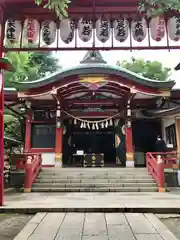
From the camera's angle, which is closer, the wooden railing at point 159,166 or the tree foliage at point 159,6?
the tree foliage at point 159,6

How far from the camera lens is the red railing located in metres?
9.97

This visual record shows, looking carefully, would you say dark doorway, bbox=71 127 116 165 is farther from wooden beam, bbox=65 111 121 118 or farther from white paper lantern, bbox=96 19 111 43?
white paper lantern, bbox=96 19 111 43

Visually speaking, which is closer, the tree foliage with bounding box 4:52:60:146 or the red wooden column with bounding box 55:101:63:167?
the red wooden column with bounding box 55:101:63:167

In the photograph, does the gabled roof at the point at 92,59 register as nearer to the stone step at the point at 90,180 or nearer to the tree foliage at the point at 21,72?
the tree foliage at the point at 21,72

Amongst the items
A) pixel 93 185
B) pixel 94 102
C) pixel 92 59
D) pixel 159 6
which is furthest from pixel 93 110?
pixel 159 6

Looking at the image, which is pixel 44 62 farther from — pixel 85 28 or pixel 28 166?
pixel 85 28

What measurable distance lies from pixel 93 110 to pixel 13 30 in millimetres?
8243

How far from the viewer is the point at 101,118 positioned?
1503cm

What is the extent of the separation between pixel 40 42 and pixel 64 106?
24.2 ft

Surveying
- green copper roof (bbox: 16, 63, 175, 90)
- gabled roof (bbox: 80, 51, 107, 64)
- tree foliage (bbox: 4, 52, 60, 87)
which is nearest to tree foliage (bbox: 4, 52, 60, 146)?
tree foliage (bbox: 4, 52, 60, 87)

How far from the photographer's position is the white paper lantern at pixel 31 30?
7.11 m

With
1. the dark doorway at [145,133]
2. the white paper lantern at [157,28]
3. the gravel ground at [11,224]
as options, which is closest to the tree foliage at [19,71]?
the dark doorway at [145,133]

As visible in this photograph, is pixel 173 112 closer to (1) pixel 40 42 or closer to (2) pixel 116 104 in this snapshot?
(2) pixel 116 104

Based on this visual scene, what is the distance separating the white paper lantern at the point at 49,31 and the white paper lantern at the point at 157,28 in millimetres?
2981
